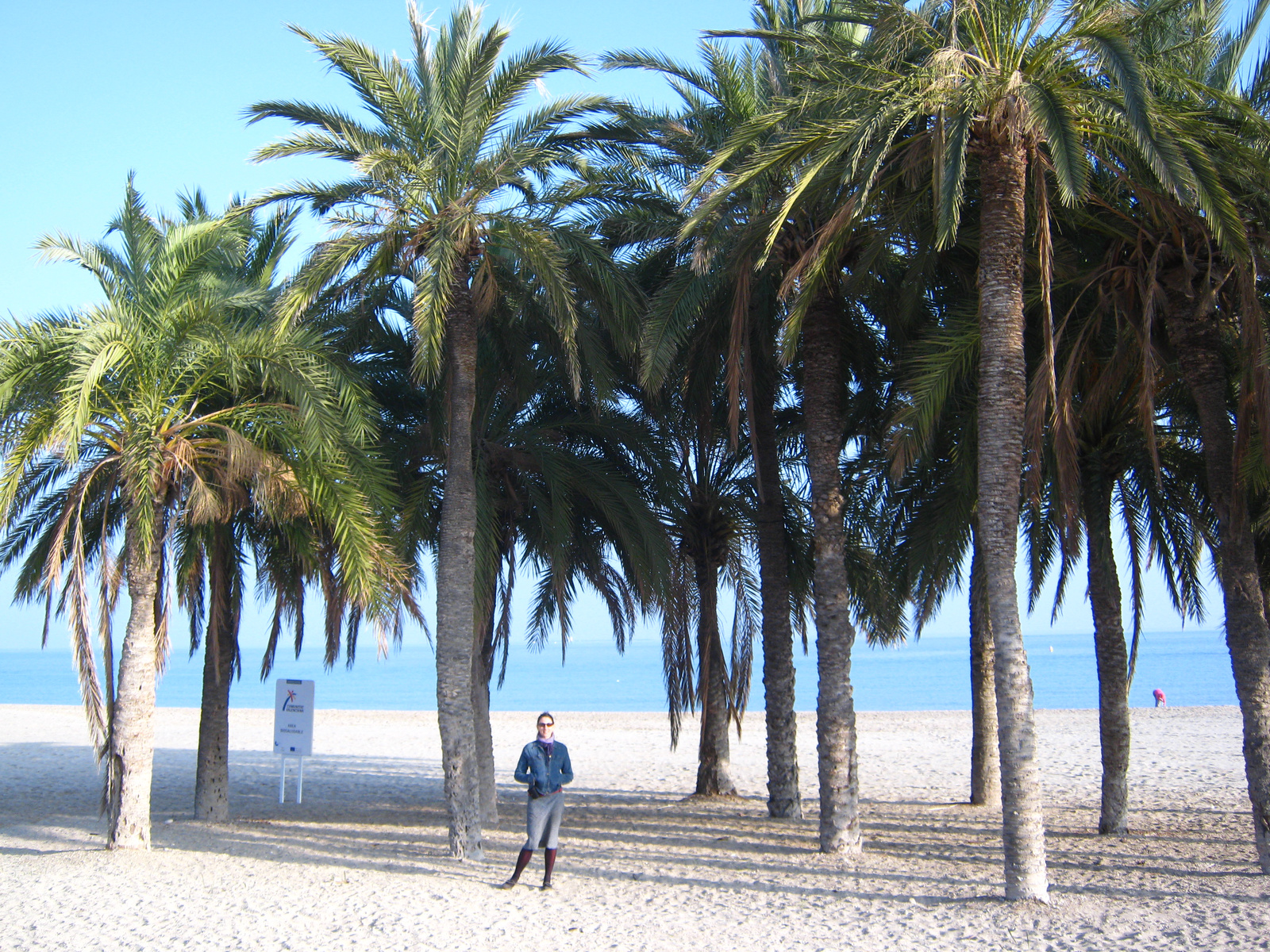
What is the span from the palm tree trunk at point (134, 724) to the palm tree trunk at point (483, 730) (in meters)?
4.22

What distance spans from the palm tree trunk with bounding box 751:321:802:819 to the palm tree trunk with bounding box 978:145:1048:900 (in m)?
4.27

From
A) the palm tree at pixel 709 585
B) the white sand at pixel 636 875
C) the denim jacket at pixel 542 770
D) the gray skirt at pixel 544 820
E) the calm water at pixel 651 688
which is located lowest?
the calm water at pixel 651 688

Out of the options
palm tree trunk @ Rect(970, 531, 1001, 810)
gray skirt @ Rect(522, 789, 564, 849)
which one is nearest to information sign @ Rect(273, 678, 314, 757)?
gray skirt @ Rect(522, 789, 564, 849)

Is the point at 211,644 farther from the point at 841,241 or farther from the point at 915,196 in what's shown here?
the point at 915,196

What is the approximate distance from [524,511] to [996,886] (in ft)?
26.2

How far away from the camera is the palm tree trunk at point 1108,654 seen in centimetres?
1194

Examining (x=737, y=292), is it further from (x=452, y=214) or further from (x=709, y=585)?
(x=709, y=585)

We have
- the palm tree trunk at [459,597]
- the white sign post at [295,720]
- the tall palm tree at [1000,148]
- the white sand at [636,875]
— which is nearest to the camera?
the white sand at [636,875]

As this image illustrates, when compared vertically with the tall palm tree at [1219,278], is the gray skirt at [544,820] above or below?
below

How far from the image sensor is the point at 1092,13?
28.8 feet

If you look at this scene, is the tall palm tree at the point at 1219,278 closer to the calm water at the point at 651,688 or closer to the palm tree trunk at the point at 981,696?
the palm tree trunk at the point at 981,696

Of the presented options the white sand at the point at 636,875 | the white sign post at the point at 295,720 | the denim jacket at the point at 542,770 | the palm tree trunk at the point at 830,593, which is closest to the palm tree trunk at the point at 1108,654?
the white sand at the point at 636,875

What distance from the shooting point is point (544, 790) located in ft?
29.6

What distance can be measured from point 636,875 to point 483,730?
486 centimetres
